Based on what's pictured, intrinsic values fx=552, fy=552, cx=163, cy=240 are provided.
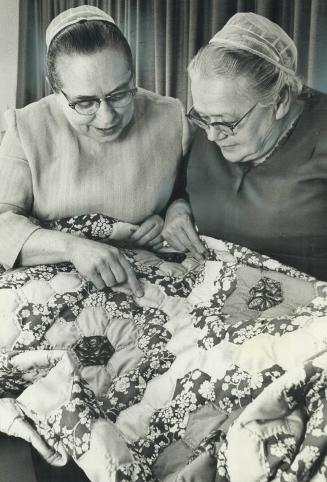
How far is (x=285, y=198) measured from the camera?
1.15 meters

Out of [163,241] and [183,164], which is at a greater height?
[183,164]

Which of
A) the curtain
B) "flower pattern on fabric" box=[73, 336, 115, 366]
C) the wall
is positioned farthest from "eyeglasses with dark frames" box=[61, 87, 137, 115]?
"flower pattern on fabric" box=[73, 336, 115, 366]

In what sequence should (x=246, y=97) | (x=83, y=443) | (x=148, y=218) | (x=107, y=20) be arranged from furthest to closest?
(x=148, y=218) < (x=107, y=20) < (x=246, y=97) < (x=83, y=443)

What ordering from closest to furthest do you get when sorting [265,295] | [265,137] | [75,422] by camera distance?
[75,422] → [265,295] → [265,137]

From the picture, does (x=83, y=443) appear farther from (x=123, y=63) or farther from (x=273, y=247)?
(x=123, y=63)

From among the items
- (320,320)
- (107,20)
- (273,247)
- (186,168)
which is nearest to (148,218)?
(186,168)

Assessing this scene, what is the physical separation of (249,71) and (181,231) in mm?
402

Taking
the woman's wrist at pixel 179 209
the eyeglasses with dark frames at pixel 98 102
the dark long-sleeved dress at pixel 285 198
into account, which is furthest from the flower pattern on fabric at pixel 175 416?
the eyeglasses with dark frames at pixel 98 102

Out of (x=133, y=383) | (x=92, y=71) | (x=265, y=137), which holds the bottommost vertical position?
(x=133, y=383)

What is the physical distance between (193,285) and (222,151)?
1.02 ft

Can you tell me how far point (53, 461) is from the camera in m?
0.87

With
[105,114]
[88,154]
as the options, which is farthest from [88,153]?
[105,114]

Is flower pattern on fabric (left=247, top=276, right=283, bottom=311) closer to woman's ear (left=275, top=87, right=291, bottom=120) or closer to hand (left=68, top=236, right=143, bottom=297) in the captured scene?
hand (left=68, top=236, right=143, bottom=297)

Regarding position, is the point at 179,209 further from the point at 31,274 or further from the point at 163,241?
the point at 31,274
